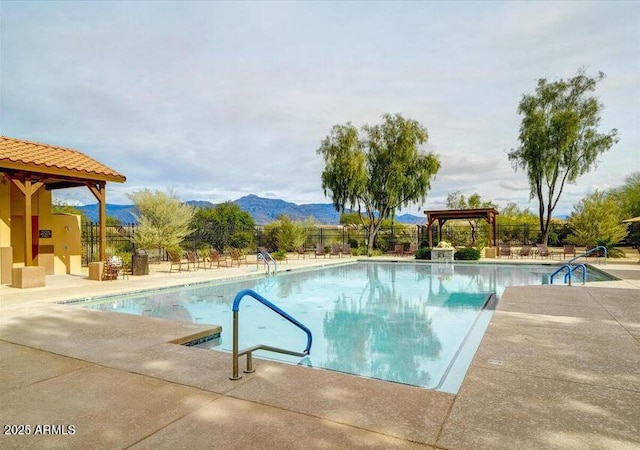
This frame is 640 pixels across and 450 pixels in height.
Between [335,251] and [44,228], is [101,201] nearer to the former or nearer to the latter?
[44,228]

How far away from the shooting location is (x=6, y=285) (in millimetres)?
9508

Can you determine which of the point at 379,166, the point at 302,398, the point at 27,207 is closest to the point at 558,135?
the point at 379,166

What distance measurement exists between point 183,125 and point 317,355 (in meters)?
19.6

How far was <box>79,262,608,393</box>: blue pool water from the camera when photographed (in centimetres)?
505

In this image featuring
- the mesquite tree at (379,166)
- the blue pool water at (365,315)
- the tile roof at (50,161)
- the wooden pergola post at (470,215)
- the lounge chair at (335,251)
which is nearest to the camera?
the blue pool water at (365,315)

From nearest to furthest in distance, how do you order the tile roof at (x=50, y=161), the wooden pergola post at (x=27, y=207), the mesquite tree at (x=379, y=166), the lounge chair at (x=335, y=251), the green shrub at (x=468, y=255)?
the wooden pergola post at (x=27, y=207) < the tile roof at (x=50, y=161) < the green shrub at (x=468, y=255) < the lounge chair at (x=335, y=251) < the mesquite tree at (x=379, y=166)

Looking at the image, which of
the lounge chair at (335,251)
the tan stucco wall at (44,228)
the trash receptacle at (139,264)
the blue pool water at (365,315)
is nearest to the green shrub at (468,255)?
the blue pool water at (365,315)

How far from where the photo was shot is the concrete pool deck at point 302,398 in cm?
235

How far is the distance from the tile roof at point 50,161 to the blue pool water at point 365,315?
3831 mm

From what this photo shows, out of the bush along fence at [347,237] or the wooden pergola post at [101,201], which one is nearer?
the wooden pergola post at [101,201]

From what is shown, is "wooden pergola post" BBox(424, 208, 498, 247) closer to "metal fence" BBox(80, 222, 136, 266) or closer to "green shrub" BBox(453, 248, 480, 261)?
"green shrub" BBox(453, 248, 480, 261)

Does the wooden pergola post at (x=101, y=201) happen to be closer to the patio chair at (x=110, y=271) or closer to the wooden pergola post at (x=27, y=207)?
the patio chair at (x=110, y=271)

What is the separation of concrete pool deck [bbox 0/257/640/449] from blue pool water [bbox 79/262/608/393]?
994 millimetres

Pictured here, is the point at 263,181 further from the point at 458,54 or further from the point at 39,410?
the point at 39,410
